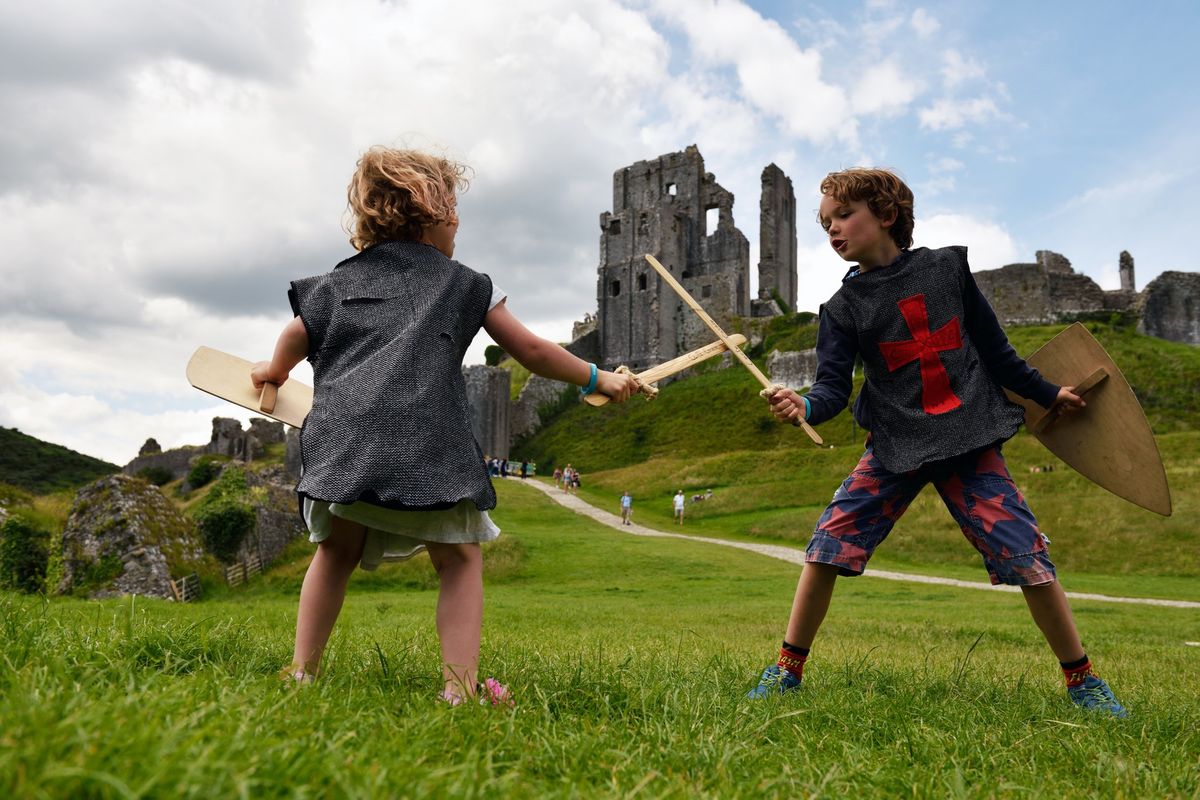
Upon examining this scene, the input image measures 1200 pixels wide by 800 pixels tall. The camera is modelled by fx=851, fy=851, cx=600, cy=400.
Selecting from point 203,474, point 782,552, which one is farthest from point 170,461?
point 782,552

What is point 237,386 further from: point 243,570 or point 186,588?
point 243,570

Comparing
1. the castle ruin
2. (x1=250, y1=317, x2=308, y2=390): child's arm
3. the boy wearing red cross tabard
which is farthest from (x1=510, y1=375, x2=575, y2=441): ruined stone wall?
(x1=250, y1=317, x2=308, y2=390): child's arm

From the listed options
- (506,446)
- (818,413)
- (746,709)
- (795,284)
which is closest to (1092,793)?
(746,709)

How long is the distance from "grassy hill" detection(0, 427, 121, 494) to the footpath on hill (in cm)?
1917

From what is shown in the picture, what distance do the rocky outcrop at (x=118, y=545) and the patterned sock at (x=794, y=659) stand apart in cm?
1127

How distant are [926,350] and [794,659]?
149 centimetres

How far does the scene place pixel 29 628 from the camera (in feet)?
8.86

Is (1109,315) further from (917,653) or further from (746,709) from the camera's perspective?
(746,709)

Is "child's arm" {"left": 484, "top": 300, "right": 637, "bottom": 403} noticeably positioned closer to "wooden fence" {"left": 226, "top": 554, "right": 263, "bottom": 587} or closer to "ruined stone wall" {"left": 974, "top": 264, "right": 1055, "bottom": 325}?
"wooden fence" {"left": 226, "top": 554, "right": 263, "bottom": 587}

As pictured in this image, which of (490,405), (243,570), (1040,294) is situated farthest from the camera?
(1040,294)

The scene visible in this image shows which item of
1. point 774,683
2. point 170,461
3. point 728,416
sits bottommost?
point 774,683

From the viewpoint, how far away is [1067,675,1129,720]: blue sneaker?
3.29 metres

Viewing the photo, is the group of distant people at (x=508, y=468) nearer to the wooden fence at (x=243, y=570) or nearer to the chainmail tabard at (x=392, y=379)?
the wooden fence at (x=243, y=570)

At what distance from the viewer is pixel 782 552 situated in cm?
2103
